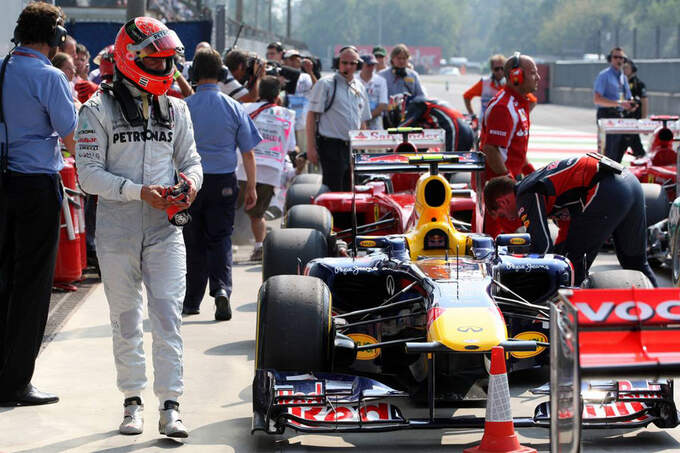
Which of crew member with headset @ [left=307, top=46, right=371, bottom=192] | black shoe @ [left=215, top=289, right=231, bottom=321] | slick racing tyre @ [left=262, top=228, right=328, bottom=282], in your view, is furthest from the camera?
crew member with headset @ [left=307, top=46, right=371, bottom=192]

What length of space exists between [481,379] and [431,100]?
318 inches

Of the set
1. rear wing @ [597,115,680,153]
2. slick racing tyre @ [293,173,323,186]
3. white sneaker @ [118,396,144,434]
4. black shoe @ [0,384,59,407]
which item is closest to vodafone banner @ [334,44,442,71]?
rear wing @ [597,115,680,153]

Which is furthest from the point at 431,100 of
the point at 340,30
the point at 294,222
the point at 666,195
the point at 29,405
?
the point at 340,30

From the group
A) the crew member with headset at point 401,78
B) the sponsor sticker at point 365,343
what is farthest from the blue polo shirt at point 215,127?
the crew member with headset at point 401,78

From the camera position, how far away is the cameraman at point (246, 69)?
10906 mm

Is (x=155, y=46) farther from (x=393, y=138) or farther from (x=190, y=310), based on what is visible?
(x=393, y=138)

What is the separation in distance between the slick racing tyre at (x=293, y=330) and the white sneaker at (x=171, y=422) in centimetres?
46

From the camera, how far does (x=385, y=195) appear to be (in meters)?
9.80

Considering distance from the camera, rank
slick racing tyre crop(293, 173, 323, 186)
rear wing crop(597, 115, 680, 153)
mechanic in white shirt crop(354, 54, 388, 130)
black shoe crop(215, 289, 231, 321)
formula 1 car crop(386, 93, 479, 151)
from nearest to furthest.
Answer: black shoe crop(215, 289, 231, 321), slick racing tyre crop(293, 173, 323, 186), rear wing crop(597, 115, 680, 153), formula 1 car crop(386, 93, 479, 151), mechanic in white shirt crop(354, 54, 388, 130)

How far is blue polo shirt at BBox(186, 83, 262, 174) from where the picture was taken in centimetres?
869

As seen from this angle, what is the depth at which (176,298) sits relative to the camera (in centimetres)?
583

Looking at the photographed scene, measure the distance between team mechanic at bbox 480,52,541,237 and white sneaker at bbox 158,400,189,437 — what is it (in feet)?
15.1

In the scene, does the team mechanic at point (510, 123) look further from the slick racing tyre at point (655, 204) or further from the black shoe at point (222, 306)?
the black shoe at point (222, 306)

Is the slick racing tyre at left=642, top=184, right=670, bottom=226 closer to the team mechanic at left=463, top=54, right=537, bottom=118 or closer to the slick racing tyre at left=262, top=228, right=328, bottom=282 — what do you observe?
the slick racing tyre at left=262, top=228, right=328, bottom=282
